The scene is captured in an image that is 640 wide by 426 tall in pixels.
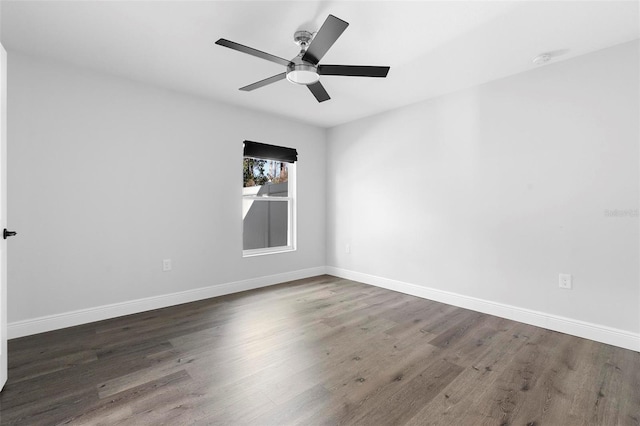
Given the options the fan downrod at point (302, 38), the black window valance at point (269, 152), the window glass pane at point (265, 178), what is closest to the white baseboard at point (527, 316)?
the window glass pane at point (265, 178)

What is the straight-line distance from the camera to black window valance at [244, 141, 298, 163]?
3955mm

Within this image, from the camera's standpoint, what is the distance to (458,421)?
1521 mm

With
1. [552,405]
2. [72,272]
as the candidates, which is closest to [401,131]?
[552,405]

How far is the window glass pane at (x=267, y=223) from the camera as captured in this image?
4324mm

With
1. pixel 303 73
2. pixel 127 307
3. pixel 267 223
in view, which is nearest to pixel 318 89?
pixel 303 73

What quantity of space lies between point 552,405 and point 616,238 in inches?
62.6

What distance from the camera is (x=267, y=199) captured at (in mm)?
4215

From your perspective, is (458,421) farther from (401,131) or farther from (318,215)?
(318,215)

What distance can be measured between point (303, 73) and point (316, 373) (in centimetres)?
209

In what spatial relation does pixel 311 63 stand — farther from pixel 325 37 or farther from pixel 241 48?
pixel 241 48

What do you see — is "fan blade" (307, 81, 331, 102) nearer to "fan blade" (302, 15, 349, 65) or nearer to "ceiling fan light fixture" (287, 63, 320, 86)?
"ceiling fan light fixture" (287, 63, 320, 86)

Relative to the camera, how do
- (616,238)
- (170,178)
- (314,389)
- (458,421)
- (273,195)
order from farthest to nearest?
(273,195)
(170,178)
(616,238)
(314,389)
(458,421)

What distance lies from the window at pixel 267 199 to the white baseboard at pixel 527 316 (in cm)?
155

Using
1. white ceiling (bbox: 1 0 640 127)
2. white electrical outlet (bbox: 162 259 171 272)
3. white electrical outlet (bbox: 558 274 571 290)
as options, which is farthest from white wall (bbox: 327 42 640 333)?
white electrical outlet (bbox: 162 259 171 272)
